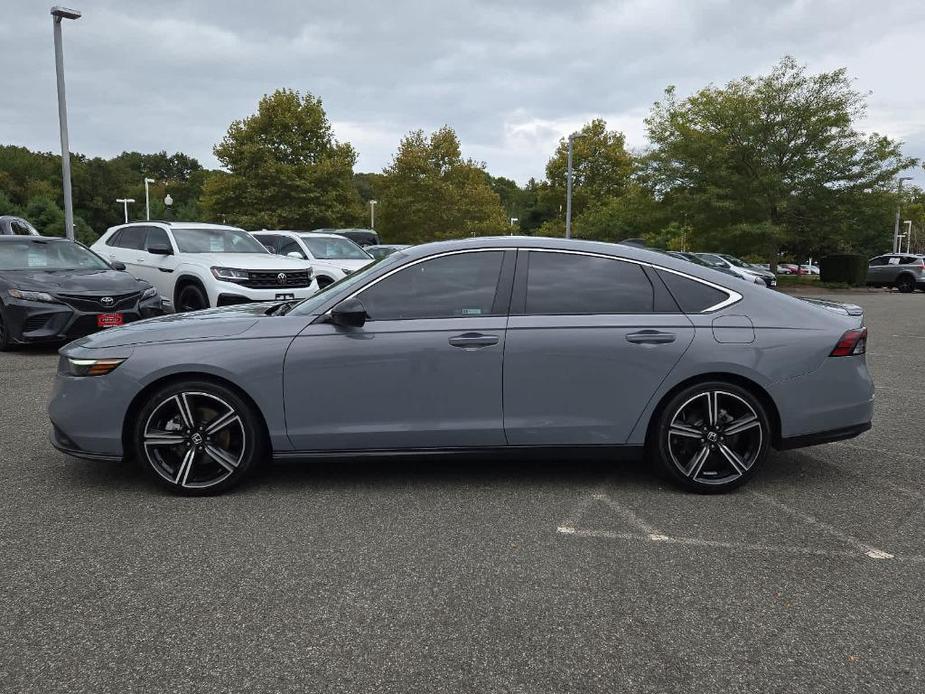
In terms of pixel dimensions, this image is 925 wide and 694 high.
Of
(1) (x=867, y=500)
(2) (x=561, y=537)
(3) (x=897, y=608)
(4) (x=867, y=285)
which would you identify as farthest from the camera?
(4) (x=867, y=285)

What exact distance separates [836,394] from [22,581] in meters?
4.30

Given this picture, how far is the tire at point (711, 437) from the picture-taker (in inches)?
171

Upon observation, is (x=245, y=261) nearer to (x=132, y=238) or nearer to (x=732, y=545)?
(x=132, y=238)

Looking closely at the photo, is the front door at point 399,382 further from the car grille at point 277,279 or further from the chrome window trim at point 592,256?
the car grille at point 277,279

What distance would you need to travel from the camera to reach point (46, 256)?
10508mm

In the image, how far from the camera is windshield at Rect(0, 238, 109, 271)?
1020cm

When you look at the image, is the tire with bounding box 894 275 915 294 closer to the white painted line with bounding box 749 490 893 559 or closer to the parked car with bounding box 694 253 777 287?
the parked car with bounding box 694 253 777 287

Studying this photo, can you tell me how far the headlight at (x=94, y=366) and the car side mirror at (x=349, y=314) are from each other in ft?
4.06

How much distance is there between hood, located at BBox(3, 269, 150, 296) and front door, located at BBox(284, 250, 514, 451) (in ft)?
21.6

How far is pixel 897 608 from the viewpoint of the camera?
3.03 metres

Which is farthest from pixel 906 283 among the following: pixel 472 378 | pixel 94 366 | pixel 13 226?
pixel 94 366

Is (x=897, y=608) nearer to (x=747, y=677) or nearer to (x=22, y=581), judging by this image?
(x=747, y=677)

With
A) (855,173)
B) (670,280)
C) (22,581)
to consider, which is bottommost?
(22,581)

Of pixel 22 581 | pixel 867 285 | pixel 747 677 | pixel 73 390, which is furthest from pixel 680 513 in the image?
pixel 867 285
